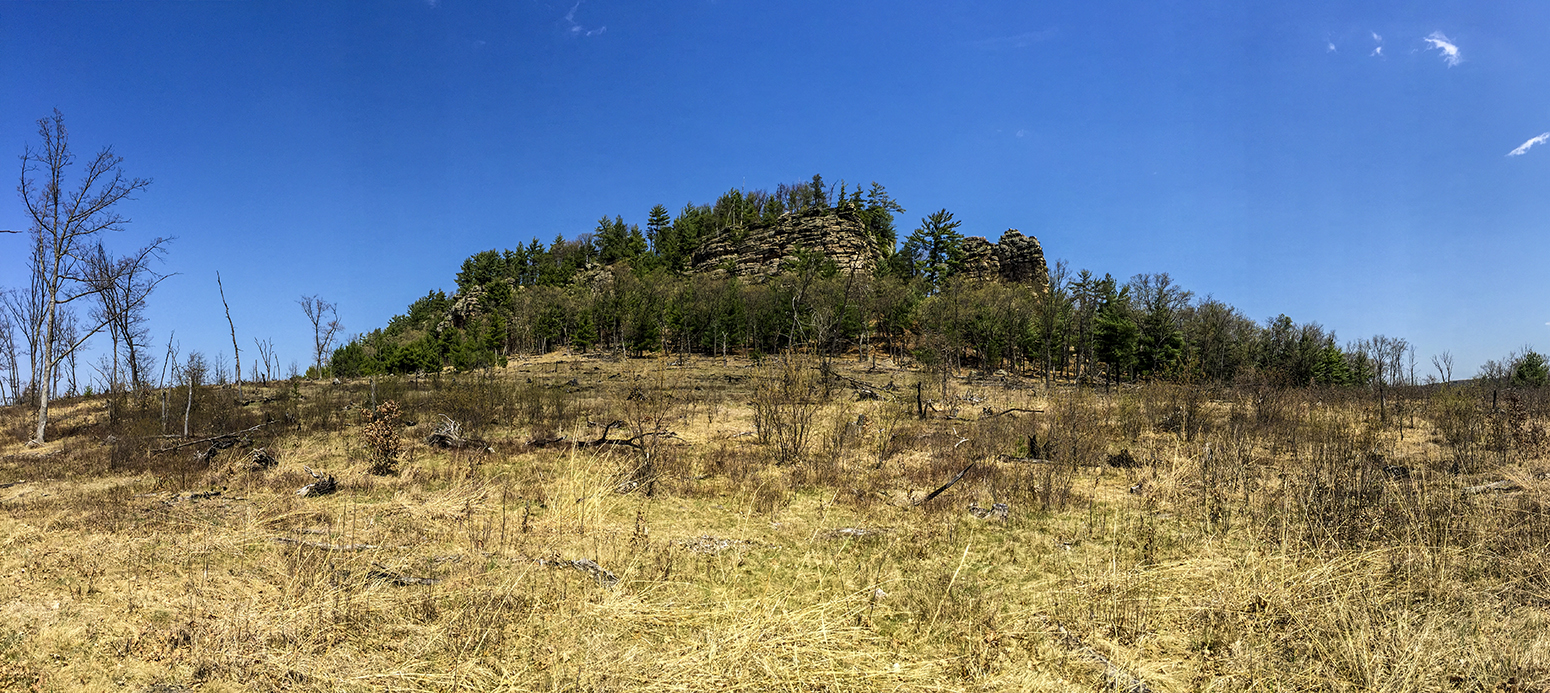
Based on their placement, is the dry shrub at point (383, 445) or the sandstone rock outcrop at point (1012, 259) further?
the sandstone rock outcrop at point (1012, 259)

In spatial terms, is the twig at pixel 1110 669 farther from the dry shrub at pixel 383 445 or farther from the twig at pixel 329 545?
the dry shrub at pixel 383 445

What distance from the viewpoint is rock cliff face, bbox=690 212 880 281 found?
3226 inches

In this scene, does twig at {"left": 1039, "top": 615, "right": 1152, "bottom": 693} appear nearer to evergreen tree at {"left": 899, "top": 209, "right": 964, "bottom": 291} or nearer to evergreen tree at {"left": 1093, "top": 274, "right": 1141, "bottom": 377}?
evergreen tree at {"left": 1093, "top": 274, "right": 1141, "bottom": 377}

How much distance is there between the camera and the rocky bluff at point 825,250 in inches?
3241

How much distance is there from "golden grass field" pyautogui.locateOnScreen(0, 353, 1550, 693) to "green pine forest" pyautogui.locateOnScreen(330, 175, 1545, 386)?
20069 millimetres

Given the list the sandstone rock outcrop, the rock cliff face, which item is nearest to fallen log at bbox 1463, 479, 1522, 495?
the rock cliff face

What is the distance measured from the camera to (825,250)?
8012 cm

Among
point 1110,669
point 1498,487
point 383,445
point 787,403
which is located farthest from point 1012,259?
point 1110,669

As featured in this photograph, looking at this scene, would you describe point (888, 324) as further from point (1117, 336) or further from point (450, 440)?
point (450, 440)

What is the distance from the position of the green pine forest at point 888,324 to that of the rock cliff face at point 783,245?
2.32 m

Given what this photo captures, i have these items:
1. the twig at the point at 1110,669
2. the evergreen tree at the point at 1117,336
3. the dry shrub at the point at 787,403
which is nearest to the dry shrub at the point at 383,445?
the dry shrub at the point at 787,403

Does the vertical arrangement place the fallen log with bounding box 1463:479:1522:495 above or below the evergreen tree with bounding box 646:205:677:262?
below

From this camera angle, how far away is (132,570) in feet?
18.5

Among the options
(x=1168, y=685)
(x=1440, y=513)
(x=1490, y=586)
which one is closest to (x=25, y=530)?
(x=1168, y=685)
